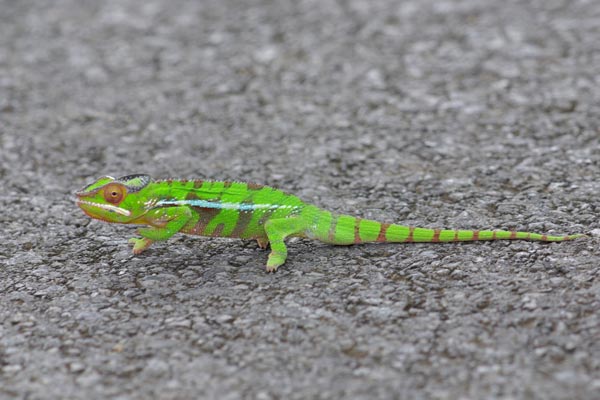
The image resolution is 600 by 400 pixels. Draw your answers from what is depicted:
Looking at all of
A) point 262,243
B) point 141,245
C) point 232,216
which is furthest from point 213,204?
point 141,245

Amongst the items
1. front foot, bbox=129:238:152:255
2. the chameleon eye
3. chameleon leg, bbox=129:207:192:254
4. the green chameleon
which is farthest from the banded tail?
the chameleon eye

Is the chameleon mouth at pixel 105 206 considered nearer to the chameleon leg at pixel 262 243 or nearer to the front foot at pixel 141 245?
the front foot at pixel 141 245

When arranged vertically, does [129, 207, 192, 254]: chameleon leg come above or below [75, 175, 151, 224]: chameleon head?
below

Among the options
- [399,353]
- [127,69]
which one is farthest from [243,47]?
[399,353]

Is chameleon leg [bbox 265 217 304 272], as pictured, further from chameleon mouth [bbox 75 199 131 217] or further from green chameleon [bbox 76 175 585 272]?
chameleon mouth [bbox 75 199 131 217]

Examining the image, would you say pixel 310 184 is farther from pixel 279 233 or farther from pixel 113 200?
pixel 113 200
